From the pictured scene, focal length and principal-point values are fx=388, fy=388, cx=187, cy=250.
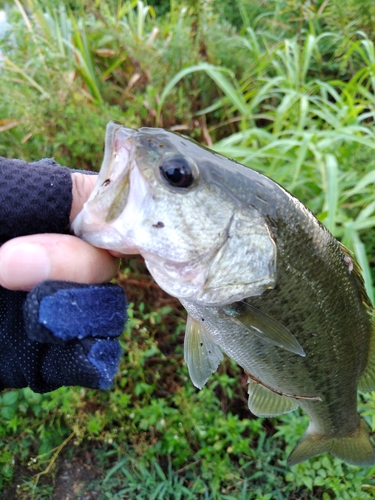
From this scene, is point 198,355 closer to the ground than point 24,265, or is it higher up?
closer to the ground

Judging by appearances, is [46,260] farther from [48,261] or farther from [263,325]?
[263,325]

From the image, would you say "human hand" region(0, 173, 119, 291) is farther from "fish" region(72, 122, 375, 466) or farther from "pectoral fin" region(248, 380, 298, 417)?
"pectoral fin" region(248, 380, 298, 417)

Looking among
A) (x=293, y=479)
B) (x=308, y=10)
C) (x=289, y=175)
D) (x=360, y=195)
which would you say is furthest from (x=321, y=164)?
(x=308, y=10)

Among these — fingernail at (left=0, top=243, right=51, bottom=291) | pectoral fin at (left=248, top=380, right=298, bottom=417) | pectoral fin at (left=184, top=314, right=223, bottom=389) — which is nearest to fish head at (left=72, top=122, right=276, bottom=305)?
fingernail at (left=0, top=243, right=51, bottom=291)

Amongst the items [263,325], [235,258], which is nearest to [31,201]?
[235,258]

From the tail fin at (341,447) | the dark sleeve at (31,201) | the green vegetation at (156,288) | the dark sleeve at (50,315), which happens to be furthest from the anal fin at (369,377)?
the dark sleeve at (31,201)

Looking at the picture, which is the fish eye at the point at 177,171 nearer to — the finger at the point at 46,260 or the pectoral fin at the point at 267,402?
the finger at the point at 46,260

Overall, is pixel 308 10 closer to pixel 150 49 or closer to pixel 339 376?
pixel 150 49
